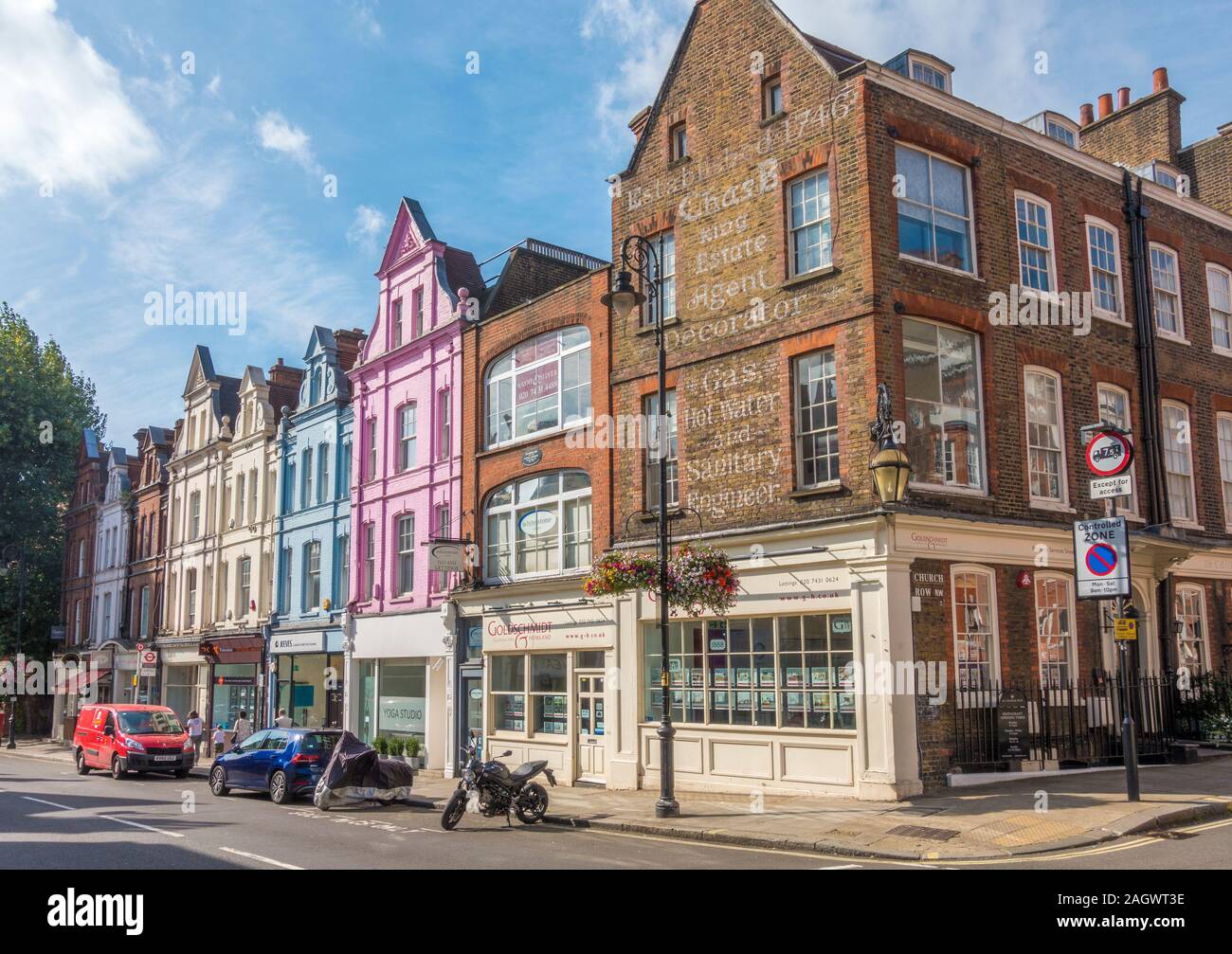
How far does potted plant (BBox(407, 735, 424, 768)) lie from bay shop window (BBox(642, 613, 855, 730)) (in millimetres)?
8912

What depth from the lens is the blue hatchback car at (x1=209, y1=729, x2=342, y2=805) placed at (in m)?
19.9

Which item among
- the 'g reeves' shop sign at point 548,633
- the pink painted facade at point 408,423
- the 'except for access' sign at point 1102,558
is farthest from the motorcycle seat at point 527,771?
the pink painted facade at point 408,423

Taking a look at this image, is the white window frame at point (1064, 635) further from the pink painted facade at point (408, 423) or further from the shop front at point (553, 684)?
the pink painted facade at point (408, 423)

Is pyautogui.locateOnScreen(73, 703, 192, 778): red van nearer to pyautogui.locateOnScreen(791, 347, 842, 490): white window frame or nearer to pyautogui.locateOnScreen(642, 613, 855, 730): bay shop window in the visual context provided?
pyautogui.locateOnScreen(642, 613, 855, 730): bay shop window

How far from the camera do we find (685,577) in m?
17.0

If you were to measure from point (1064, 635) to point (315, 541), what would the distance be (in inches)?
881

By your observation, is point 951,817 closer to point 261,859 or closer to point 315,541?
point 261,859

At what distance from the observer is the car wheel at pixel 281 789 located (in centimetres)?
1980

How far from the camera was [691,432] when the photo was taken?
20.1 metres

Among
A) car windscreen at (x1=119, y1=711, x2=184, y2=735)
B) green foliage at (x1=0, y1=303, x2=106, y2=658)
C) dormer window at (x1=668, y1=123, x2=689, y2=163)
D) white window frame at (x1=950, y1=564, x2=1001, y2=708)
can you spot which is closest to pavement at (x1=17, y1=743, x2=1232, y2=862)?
white window frame at (x1=950, y1=564, x2=1001, y2=708)

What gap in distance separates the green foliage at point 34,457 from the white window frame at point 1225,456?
44.1m

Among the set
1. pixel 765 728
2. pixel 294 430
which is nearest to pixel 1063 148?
pixel 765 728

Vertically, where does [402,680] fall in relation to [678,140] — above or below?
below

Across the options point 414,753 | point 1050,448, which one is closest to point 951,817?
point 1050,448
